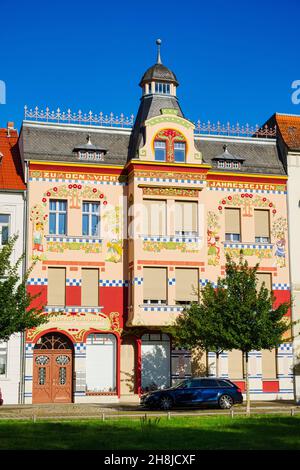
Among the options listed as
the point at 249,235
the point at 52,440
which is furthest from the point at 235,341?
the point at 52,440

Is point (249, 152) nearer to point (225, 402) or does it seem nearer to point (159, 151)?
point (159, 151)

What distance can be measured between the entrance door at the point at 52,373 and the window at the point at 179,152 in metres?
11.3

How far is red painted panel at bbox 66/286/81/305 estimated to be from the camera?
37094 mm

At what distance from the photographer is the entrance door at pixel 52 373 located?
36125mm

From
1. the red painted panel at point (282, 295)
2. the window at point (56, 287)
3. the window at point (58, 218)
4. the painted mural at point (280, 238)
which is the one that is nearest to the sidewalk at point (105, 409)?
the window at point (56, 287)

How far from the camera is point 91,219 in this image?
3834 cm

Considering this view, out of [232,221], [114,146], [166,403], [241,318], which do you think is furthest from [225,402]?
[114,146]

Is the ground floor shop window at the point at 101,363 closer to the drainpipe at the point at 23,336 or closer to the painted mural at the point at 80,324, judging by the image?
the painted mural at the point at 80,324

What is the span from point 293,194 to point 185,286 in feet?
27.8

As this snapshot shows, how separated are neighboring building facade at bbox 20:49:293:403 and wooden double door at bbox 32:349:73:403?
54 mm

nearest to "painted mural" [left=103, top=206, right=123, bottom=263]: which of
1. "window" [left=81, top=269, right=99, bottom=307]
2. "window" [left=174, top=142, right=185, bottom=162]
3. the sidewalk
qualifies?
"window" [left=81, top=269, right=99, bottom=307]

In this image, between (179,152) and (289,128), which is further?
(289,128)

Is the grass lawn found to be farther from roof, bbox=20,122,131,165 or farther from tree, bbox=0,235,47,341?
roof, bbox=20,122,131,165
